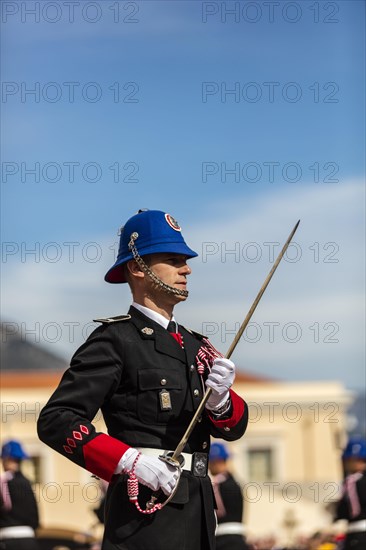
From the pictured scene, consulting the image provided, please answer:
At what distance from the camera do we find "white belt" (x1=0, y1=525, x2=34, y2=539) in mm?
10859

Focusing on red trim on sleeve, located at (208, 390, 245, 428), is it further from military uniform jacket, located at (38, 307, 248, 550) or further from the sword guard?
the sword guard

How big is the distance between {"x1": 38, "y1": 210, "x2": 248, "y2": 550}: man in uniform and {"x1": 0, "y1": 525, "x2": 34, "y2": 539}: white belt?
6.06 metres

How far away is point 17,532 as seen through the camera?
10.9 metres

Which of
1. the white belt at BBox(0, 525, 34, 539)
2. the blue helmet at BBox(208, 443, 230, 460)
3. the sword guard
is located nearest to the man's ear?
the sword guard

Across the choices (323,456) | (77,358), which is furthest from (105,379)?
(323,456)

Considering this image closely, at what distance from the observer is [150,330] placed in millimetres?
5129

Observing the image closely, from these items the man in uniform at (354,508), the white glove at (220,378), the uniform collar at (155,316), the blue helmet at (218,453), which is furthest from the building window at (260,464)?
the white glove at (220,378)

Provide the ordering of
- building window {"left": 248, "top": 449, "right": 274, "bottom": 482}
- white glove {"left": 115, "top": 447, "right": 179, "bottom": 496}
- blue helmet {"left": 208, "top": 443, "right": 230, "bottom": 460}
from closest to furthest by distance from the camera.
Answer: white glove {"left": 115, "top": 447, "right": 179, "bottom": 496}
blue helmet {"left": 208, "top": 443, "right": 230, "bottom": 460}
building window {"left": 248, "top": 449, "right": 274, "bottom": 482}

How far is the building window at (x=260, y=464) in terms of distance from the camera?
39.1 meters

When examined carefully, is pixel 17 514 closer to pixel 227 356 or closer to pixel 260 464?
pixel 227 356

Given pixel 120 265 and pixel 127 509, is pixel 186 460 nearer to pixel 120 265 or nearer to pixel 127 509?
pixel 127 509

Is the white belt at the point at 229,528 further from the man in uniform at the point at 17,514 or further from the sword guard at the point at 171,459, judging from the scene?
the sword guard at the point at 171,459

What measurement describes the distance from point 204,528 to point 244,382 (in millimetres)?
35814

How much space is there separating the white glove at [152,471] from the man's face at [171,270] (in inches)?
27.7
